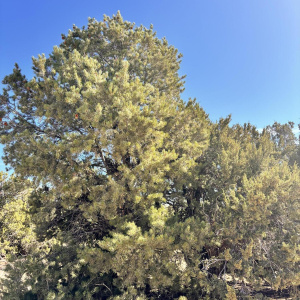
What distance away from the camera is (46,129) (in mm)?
6637

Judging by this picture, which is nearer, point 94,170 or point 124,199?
point 124,199

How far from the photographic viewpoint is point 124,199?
6262mm

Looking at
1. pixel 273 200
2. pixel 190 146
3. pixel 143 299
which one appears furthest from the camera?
pixel 190 146

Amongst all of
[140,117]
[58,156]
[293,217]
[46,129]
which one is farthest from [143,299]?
[46,129]

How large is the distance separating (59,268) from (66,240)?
37.6 inches

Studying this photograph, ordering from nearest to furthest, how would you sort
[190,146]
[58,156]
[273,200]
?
[58,156] → [273,200] → [190,146]

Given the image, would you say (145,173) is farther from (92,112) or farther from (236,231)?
(236,231)

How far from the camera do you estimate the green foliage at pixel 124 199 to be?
17.8ft

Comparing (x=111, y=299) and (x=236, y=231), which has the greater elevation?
(x=236, y=231)

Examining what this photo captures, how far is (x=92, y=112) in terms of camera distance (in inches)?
211

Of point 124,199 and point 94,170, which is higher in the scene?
point 94,170

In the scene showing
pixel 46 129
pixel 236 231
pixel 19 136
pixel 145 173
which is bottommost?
pixel 236 231

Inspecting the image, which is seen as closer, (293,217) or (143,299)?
(143,299)

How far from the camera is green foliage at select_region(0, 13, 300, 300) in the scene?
5422mm
